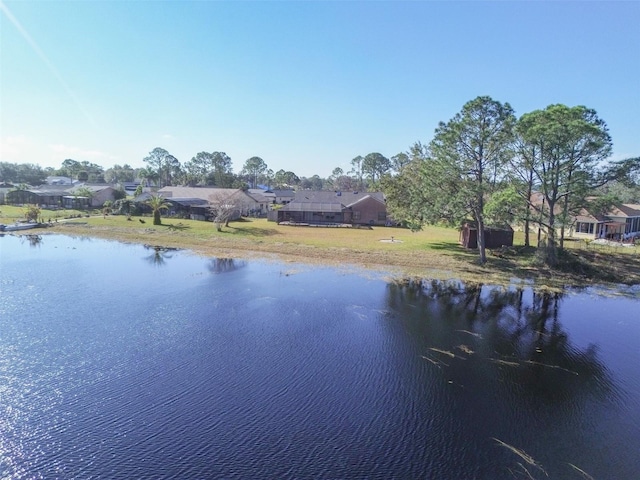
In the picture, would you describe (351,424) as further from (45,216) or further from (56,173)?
(56,173)

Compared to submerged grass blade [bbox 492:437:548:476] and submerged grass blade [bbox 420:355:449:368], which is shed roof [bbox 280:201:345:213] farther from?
submerged grass blade [bbox 492:437:548:476]

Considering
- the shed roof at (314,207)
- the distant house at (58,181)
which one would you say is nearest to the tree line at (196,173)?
the distant house at (58,181)

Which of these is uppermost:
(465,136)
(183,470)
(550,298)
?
(465,136)

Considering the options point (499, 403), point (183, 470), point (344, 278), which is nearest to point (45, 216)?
point (344, 278)

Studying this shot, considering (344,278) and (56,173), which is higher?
(56,173)

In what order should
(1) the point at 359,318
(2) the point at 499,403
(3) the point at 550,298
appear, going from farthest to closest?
(3) the point at 550,298
(1) the point at 359,318
(2) the point at 499,403

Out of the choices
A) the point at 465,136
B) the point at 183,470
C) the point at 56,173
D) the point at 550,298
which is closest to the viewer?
the point at 183,470

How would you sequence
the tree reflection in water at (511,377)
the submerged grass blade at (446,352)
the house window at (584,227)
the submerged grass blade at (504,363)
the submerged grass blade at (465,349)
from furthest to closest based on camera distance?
the house window at (584,227), the submerged grass blade at (465,349), the submerged grass blade at (446,352), the submerged grass blade at (504,363), the tree reflection in water at (511,377)

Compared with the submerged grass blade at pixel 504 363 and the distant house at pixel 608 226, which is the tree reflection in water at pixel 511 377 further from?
the distant house at pixel 608 226
